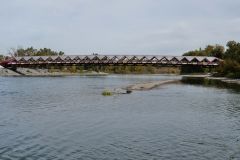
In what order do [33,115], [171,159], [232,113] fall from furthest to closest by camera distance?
Result: 1. [232,113]
2. [33,115]
3. [171,159]

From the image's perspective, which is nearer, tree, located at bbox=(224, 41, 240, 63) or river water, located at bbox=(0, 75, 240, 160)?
river water, located at bbox=(0, 75, 240, 160)

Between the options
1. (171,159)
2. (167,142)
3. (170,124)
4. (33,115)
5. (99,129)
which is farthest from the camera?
(33,115)

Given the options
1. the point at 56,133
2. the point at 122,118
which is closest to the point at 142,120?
the point at 122,118

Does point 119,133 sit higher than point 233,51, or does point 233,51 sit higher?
point 233,51

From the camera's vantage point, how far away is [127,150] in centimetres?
2430

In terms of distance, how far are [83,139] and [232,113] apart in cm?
2100

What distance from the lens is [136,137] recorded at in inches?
1120

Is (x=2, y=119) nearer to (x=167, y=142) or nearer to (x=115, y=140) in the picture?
(x=115, y=140)

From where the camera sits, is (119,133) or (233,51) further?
(233,51)

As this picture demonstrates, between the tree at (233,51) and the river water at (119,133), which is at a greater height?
the tree at (233,51)

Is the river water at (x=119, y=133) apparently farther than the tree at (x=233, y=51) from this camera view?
No

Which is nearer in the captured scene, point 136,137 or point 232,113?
point 136,137

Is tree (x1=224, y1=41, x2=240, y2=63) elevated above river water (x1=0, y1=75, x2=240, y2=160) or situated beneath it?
elevated above

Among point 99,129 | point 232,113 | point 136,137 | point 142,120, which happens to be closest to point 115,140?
point 136,137
